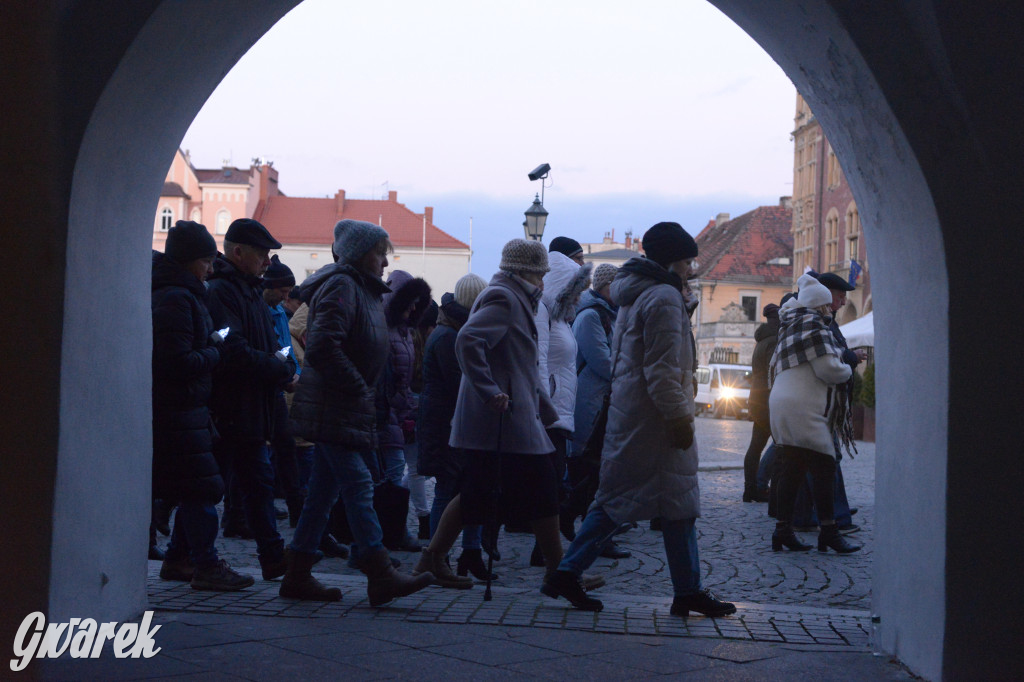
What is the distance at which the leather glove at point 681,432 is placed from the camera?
18.7ft

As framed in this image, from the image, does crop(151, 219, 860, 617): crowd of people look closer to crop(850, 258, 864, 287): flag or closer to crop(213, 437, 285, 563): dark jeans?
crop(213, 437, 285, 563): dark jeans

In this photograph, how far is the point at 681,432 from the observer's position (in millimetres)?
5699

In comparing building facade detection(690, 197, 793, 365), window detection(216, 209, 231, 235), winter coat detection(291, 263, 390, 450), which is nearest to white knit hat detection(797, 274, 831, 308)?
winter coat detection(291, 263, 390, 450)

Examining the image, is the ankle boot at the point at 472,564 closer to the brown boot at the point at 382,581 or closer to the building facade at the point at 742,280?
the brown boot at the point at 382,581

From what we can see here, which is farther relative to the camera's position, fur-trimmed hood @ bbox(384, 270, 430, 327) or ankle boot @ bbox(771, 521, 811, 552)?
ankle boot @ bbox(771, 521, 811, 552)

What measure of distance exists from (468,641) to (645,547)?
3.51 metres

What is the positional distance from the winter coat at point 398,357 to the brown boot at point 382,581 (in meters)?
→ 1.85

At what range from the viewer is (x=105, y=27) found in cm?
453

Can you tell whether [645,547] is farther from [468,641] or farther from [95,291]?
[95,291]

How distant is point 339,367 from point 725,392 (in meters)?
33.5

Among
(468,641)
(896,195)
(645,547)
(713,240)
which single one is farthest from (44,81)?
(713,240)

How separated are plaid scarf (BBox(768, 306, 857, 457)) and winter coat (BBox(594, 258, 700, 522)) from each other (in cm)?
243

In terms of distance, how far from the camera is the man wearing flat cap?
6.39 m

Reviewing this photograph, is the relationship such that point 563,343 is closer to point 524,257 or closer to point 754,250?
point 524,257
